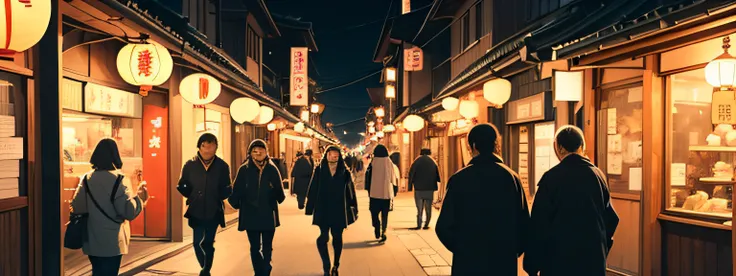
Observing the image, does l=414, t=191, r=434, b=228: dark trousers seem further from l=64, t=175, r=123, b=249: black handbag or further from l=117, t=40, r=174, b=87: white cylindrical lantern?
l=64, t=175, r=123, b=249: black handbag

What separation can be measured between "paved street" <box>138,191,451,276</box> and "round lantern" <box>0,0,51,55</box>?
17.2ft

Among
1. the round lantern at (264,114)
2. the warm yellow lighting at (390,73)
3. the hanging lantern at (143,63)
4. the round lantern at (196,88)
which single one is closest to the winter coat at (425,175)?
the round lantern at (196,88)

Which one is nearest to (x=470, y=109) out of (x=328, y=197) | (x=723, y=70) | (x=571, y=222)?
(x=328, y=197)

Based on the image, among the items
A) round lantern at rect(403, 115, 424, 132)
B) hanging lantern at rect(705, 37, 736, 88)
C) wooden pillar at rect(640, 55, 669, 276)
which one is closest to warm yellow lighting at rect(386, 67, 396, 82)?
round lantern at rect(403, 115, 424, 132)

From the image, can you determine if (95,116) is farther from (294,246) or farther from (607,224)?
(607,224)

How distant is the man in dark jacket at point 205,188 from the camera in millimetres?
8047

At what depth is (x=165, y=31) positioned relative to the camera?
8.94 m

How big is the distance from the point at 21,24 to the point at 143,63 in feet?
13.2

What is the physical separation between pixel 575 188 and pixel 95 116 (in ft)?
29.5

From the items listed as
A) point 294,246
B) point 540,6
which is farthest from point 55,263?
point 540,6

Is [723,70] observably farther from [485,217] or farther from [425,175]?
[425,175]

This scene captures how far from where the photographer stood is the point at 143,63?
888cm

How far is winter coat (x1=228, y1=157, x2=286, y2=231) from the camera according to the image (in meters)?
8.09

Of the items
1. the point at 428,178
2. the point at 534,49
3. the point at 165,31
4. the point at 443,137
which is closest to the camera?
the point at 534,49
